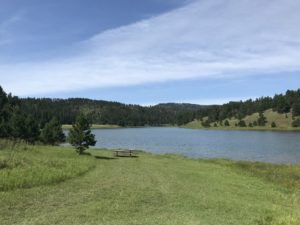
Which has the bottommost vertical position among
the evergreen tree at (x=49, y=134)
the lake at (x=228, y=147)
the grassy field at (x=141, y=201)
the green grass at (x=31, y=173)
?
the lake at (x=228, y=147)

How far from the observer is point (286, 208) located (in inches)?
755

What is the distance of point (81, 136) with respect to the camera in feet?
162

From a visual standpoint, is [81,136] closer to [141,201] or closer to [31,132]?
[31,132]

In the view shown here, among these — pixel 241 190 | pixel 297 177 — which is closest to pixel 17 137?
pixel 297 177

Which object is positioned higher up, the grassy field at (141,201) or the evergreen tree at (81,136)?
the evergreen tree at (81,136)

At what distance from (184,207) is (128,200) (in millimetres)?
2487

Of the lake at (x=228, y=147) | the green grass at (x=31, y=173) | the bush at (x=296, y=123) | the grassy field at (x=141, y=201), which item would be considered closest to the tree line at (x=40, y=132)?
the lake at (x=228, y=147)

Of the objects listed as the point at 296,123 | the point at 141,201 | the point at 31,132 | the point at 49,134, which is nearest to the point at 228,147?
the point at 49,134

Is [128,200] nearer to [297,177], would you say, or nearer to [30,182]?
[30,182]

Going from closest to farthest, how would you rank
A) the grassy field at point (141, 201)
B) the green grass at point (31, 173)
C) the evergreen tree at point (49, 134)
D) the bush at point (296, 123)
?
the grassy field at point (141, 201) → the green grass at point (31, 173) → the evergreen tree at point (49, 134) → the bush at point (296, 123)

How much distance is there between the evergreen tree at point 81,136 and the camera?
161 feet

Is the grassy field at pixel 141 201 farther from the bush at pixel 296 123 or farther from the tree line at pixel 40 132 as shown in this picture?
the bush at pixel 296 123

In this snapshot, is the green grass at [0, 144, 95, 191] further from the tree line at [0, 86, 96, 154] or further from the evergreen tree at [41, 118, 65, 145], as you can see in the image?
the evergreen tree at [41, 118, 65, 145]

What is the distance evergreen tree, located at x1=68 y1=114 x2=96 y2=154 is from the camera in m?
49.1
